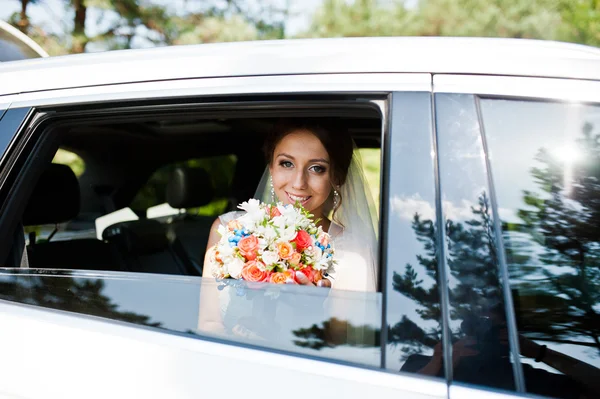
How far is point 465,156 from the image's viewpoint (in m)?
1.30

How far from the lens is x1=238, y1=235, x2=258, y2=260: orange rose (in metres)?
1.80

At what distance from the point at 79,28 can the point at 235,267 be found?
10.4 meters

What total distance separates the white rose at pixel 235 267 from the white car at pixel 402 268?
208mm

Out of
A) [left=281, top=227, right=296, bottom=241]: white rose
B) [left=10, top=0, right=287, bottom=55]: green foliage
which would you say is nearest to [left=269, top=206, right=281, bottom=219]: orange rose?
[left=281, top=227, right=296, bottom=241]: white rose

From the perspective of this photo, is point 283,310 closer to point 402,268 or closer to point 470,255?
point 402,268

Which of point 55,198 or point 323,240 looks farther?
point 55,198

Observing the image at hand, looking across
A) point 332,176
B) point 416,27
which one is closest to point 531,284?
point 332,176

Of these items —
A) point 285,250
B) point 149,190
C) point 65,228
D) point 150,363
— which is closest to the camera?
point 150,363

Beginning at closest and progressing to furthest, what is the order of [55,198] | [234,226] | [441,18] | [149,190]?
1. [234,226]
2. [55,198]
3. [149,190]
4. [441,18]

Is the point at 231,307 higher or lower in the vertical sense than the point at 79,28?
lower

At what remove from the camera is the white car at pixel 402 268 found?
123 centimetres

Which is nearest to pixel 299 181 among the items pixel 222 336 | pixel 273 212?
pixel 273 212

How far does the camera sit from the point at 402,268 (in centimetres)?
127

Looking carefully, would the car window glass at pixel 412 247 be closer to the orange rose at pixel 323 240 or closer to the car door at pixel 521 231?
the car door at pixel 521 231
